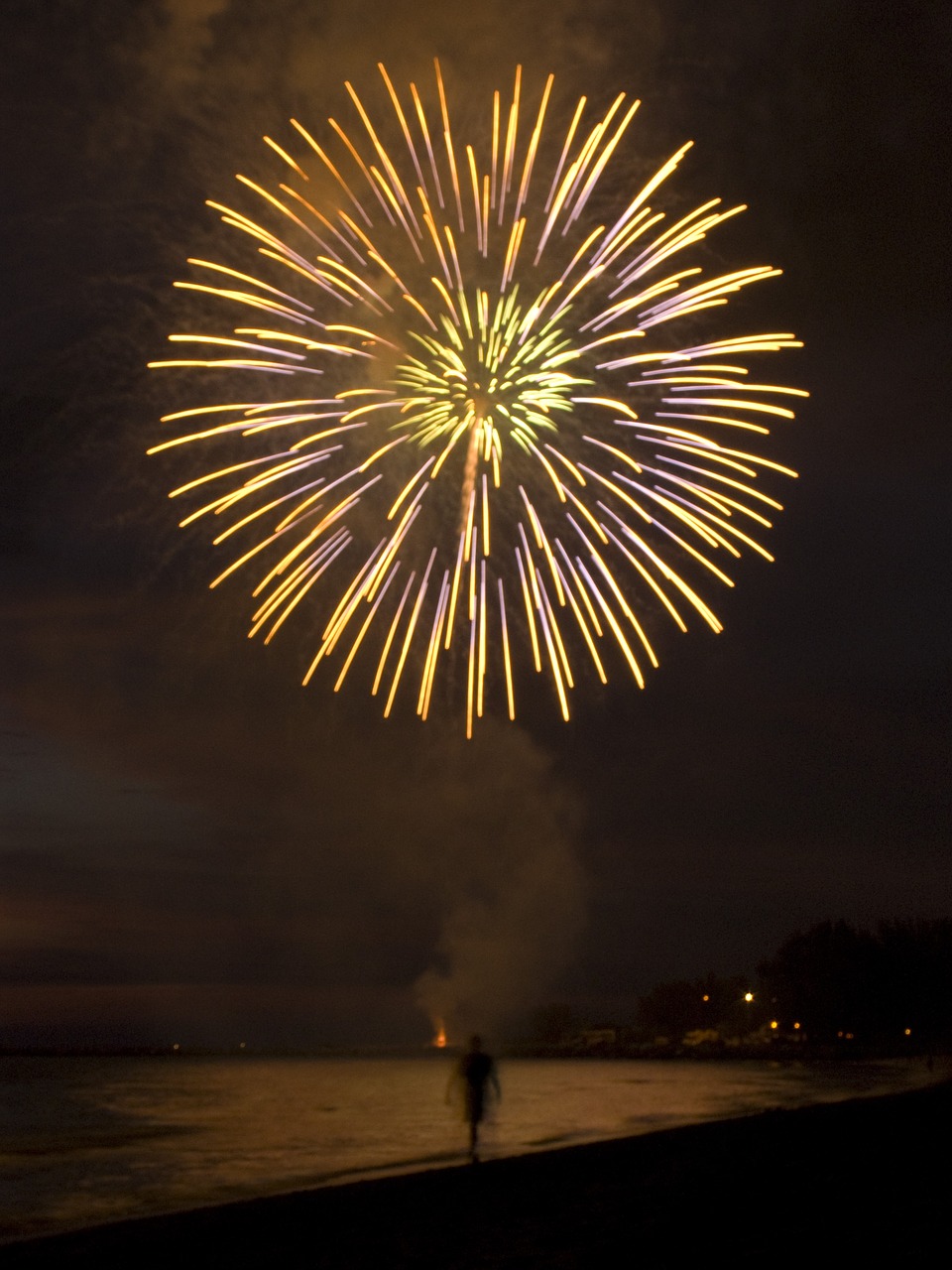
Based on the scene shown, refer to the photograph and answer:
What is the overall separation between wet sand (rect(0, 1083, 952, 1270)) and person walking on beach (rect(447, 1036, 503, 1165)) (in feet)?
3.25

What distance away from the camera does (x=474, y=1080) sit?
20125mm

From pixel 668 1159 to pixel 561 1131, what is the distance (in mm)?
12238

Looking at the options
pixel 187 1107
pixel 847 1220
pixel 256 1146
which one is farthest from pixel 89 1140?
pixel 847 1220

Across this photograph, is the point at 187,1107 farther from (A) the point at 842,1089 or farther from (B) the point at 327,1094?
(A) the point at 842,1089

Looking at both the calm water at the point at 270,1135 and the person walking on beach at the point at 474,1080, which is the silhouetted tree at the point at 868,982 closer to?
the calm water at the point at 270,1135

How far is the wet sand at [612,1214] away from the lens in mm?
10438

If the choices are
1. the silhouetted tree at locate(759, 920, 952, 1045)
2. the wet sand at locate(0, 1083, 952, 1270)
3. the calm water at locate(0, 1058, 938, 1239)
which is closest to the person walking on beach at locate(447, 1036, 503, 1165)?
the wet sand at locate(0, 1083, 952, 1270)

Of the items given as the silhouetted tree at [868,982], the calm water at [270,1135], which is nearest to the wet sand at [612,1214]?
the calm water at [270,1135]

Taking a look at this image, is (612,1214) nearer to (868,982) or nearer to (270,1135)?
(270,1135)

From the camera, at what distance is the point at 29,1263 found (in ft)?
44.7

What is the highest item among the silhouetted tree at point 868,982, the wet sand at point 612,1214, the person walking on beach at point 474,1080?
the silhouetted tree at point 868,982

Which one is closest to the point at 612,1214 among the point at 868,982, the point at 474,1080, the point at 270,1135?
the point at 474,1080

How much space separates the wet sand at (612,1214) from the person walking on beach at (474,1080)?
3.25 feet

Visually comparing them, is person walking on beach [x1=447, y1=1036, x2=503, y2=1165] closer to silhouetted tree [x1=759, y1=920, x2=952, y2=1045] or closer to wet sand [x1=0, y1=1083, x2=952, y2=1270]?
wet sand [x1=0, y1=1083, x2=952, y2=1270]
